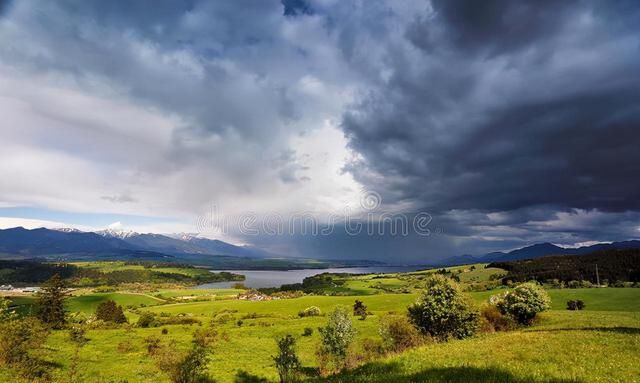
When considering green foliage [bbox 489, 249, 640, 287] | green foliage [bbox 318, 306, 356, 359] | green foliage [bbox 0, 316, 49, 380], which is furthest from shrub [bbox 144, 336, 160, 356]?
green foliage [bbox 489, 249, 640, 287]

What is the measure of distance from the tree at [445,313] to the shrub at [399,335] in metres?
0.87

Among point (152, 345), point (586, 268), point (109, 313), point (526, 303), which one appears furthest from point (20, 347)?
point (586, 268)

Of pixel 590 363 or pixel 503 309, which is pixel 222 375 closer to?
pixel 590 363

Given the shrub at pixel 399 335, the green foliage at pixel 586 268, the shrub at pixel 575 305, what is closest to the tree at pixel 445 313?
the shrub at pixel 399 335

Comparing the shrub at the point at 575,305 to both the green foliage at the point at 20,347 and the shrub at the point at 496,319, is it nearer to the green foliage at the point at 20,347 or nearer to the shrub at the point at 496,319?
the shrub at the point at 496,319

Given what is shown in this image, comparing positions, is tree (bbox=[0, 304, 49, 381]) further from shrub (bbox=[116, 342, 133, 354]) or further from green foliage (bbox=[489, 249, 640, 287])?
green foliage (bbox=[489, 249, 640, 287])

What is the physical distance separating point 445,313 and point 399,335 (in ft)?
18.4

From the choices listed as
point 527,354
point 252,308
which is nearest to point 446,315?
point 527,354

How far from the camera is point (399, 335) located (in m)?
36.2

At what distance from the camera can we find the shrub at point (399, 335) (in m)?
33.6

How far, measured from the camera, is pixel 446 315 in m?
33.8

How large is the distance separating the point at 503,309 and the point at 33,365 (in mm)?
53267

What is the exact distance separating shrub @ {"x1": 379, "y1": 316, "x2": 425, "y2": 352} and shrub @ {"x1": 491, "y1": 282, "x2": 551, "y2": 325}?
61.2 feet

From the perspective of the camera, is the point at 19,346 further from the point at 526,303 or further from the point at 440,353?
the point at 526,303
